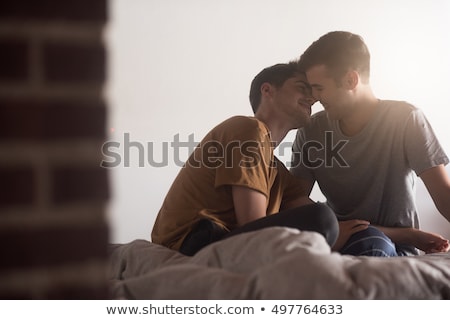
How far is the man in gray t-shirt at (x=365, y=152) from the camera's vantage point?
1505 millimetres

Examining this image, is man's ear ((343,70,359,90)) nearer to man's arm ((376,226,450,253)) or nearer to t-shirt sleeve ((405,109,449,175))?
t-shirt sleeve ((405,109,449,175))

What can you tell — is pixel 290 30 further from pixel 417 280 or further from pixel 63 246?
pixel 63 246

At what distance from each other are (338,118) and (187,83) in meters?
0.55

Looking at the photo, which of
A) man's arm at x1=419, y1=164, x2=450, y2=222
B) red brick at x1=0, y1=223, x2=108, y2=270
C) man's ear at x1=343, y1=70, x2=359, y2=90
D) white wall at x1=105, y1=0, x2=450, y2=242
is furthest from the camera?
white wall at x1=105, y1=0, x2=450, y2=242

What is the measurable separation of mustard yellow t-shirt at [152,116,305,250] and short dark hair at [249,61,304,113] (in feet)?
0.80

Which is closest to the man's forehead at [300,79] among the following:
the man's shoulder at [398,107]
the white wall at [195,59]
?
the man's shoulder at [398,107]

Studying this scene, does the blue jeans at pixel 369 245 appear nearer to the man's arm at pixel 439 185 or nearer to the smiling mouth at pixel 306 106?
the man's arm at pixel 439 185

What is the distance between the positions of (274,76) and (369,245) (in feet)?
1.78

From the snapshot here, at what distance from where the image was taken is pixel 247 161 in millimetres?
1271

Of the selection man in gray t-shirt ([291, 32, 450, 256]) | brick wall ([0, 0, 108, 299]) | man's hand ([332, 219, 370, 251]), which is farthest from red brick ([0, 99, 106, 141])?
man in gray t-shirt ([291, 32, 450, 256])

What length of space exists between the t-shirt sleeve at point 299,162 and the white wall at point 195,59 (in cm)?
12

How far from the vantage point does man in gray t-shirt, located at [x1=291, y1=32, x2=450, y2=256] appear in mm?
1505

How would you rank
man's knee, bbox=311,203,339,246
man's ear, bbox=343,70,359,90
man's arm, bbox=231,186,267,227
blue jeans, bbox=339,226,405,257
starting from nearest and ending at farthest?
man's knee, bbox=311,203,339,246, man's arm, bbox=231,186,267,227, blue jeans, bbox=339,226,405,257, man's ear, bbox=343,70,359,90
